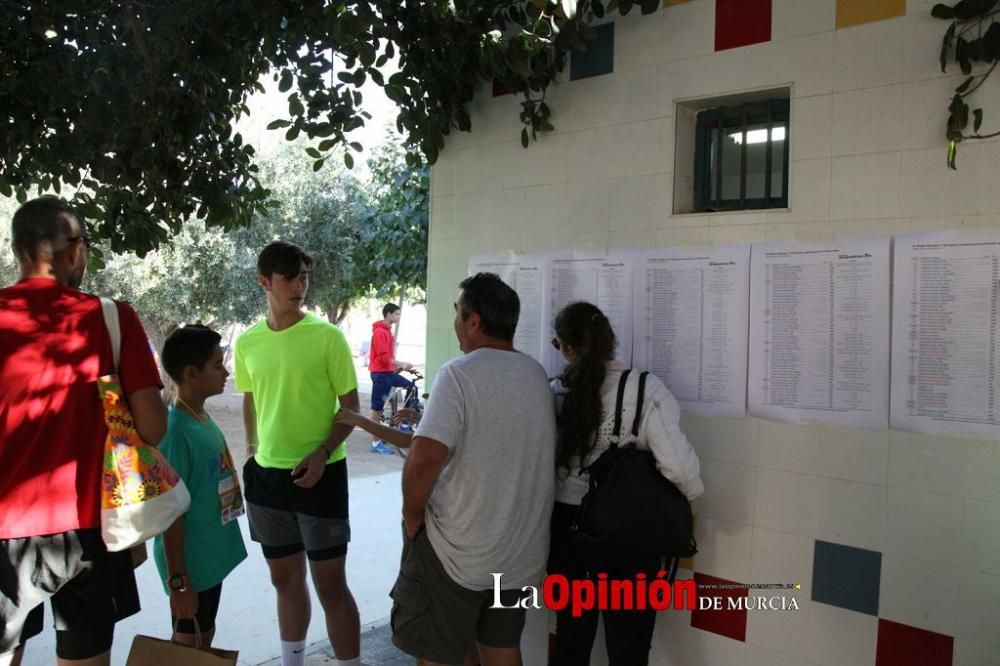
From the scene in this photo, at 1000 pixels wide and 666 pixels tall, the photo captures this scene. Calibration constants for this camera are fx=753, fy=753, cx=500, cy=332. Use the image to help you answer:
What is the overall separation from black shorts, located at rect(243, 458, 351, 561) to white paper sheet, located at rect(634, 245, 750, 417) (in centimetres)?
135

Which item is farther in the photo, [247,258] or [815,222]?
[247,258]

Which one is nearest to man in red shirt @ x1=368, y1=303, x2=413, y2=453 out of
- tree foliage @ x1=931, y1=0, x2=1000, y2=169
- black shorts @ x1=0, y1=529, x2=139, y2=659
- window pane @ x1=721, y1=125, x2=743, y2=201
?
window pane @ x1=721, y1=125, x2=743, y2=201

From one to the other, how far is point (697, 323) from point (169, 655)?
203cm

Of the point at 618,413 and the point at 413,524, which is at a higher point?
the point at 618,413

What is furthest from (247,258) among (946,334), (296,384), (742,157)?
(946,334)

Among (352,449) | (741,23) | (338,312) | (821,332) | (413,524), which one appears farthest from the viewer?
(338,312)

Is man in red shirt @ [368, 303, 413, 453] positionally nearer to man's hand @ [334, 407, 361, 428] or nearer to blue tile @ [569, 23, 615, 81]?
man's hand @ [334, 407, 361, 428]

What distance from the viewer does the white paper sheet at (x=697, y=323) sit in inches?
107

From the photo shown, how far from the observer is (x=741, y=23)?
2709 millimetres

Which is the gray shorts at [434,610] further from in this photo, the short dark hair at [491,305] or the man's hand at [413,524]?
the short dark hair at [491,305]

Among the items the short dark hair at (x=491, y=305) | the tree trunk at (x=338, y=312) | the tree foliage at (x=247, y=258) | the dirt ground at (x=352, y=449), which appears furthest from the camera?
the tree trunk at (x=338, y=312)

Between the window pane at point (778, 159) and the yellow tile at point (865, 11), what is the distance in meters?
0.38

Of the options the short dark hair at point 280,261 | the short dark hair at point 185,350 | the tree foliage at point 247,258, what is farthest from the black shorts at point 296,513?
the tree foliage at point 247,258

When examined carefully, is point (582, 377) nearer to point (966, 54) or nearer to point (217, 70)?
point (966, 54)
